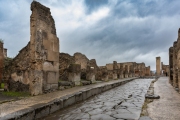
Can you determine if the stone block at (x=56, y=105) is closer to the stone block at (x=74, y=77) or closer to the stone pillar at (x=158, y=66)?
the stone block at (x=74, y=77)

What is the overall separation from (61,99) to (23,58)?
12.4ft

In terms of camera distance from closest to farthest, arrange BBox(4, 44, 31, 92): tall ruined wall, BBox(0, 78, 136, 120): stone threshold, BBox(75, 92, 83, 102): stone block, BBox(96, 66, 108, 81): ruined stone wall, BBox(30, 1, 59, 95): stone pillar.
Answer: BBox(0, 78, 136, 120): stone threshold → BBox(75, 92, 83, 102): stone block → BBox(30, 1, 59, 95): stone pillar → BBox(4, 44, 31, 92): tall ruined wall → BBox(96, 66, 108, 81): ruined stone wall

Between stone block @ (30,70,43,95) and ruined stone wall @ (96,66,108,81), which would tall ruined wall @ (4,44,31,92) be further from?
ruined stone wall @ (96,66,108,81)

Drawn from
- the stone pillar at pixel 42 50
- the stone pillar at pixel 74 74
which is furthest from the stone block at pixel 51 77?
the stone pillar at pixel 74 74

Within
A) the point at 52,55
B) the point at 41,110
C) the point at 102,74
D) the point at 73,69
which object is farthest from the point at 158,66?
the point at 41,110

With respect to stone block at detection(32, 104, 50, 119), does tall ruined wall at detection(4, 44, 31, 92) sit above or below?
above

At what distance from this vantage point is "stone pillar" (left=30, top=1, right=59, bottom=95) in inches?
234

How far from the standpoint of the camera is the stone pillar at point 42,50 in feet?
19.5

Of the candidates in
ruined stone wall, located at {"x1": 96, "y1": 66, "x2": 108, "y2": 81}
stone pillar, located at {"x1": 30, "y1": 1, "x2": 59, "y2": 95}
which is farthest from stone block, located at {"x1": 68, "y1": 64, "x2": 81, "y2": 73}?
ruined stone wall, located at {"x1": 96, "y1": 66, "x2": 108, "y2": 81}

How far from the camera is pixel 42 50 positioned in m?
6.30

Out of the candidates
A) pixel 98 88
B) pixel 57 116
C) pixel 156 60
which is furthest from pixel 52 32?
pixel 156 60

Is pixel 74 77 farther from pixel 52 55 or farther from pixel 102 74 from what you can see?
pixel 102 74

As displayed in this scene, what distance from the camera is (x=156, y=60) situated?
3881 cm

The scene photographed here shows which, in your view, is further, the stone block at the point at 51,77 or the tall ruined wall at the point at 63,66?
the tall ruined wall at the point at 63,66
